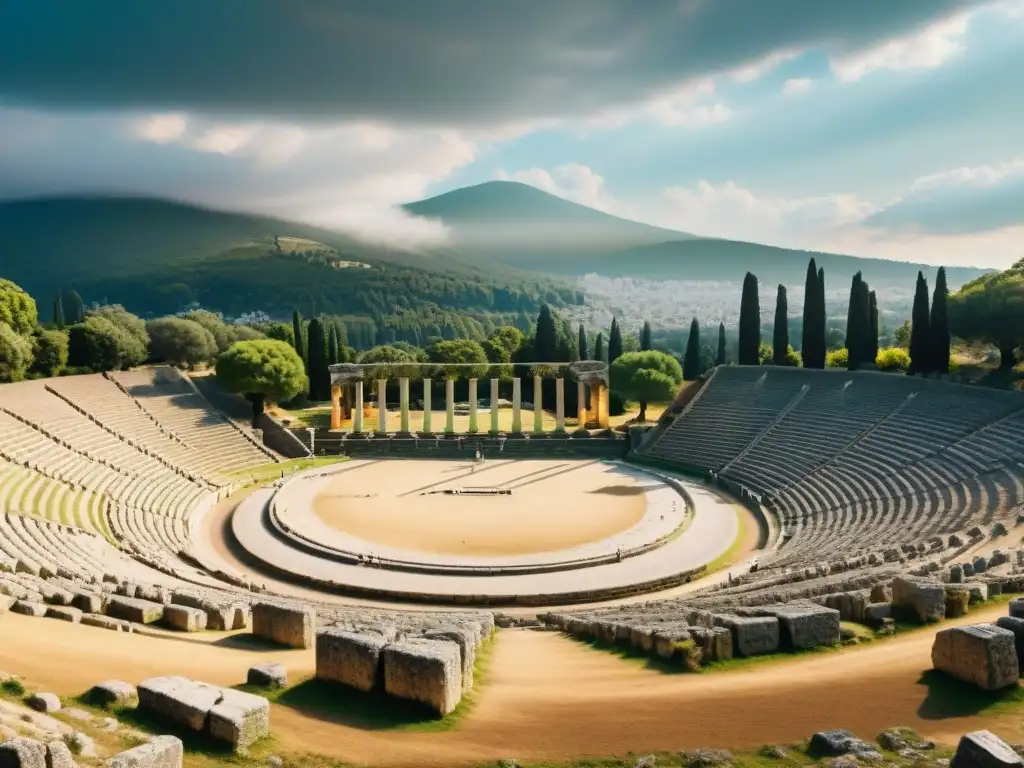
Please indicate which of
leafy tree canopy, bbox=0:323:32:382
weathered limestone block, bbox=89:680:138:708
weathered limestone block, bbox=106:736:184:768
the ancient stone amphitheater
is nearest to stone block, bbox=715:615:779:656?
the ancient stone amphitheater

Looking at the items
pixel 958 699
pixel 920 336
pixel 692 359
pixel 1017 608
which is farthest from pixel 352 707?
pixel 692 359

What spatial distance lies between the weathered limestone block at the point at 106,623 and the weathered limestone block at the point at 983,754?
1433 cm

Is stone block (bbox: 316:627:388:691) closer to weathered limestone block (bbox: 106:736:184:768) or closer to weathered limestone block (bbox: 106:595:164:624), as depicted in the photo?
weathered limestone block (bbox: 106:736:184:768)

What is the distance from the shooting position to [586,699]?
11.2 metres

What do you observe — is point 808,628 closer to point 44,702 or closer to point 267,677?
point 267,677

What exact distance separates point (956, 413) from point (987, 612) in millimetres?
26534

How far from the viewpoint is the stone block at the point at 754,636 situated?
12875mm

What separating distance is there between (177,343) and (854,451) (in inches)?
1990

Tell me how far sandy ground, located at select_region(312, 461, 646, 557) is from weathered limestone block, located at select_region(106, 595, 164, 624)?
46.9ft

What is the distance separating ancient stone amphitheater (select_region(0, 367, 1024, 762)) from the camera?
13.9m

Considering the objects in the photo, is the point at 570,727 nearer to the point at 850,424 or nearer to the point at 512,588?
the point at 512,588

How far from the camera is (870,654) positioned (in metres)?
12.8

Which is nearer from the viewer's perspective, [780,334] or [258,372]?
[258,372]

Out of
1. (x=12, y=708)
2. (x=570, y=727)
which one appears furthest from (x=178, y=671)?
(x=570, y=727)
